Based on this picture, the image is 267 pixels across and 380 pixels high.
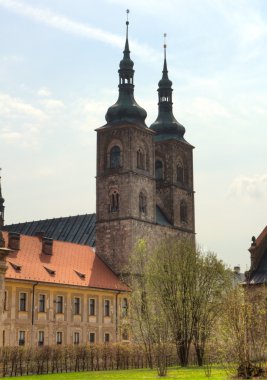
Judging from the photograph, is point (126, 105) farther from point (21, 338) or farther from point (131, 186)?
point (21, 338)

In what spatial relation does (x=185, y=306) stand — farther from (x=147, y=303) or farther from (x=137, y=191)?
(x=137, y=191)

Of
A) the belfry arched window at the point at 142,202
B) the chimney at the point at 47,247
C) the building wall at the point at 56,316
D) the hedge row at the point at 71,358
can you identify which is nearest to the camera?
the hedge row at the point at 71,358

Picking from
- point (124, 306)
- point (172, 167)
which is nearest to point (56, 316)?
point (124, 306)

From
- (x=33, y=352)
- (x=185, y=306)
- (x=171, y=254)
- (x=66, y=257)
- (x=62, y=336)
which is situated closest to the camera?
(x=33, y=352)

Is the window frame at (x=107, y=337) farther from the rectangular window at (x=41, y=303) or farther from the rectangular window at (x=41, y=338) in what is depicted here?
the rectangular window at (x=41, y=303)

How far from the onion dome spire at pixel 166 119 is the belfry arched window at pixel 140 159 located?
8556 millimetres

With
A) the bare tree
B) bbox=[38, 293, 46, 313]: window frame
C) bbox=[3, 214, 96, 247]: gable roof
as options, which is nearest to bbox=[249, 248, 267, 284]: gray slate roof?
the bare tree

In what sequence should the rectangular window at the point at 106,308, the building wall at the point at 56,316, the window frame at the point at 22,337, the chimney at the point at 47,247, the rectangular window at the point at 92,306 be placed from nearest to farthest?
the building wall at the point at 56,316, the window frame at the point at 22,337, the rectangular window at the point at 92,306, the chimney at the point at 47,247, the rectangular window at the point at 106,308

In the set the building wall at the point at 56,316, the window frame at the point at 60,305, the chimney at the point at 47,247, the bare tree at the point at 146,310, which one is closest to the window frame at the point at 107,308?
the building wall at the point at 56,316

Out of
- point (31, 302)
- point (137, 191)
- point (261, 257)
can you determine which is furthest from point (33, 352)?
point (137, 191)

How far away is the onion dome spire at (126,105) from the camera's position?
259 feet

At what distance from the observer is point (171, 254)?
5816 cm

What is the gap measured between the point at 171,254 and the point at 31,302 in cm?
1306

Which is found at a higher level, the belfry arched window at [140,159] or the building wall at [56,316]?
the belfry arched window at [140,159]
